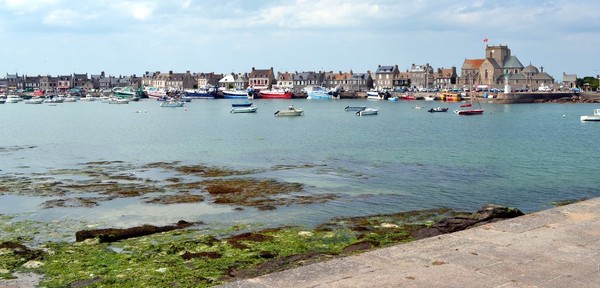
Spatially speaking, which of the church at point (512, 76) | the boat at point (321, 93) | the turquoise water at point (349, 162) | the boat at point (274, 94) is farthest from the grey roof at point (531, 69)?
the turquoise water at point (349, 162)

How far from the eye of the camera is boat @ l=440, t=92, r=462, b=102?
16425cm

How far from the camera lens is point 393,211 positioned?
69.4ft

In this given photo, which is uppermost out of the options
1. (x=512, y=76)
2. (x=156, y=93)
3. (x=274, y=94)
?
(x=512, y=76)

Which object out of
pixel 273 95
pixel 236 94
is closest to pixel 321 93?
pixel 273 95

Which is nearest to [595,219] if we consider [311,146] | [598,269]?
[598,269]

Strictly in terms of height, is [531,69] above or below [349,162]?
above

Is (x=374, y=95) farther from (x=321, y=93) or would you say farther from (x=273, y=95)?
(x=273, y=95)

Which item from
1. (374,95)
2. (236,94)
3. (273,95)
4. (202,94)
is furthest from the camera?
(202,94)

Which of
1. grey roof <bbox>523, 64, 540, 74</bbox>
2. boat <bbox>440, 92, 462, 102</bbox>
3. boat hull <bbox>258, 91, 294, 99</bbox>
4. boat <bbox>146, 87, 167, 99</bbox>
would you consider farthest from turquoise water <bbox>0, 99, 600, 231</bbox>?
grey roof <bbox>523, 64, 540, 74</bbox>

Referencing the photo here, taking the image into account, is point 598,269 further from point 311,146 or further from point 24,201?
point 311,146

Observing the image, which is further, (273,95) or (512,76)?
(512,76)

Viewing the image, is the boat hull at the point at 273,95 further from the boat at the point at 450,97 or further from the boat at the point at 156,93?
the boat at the point at 450,97

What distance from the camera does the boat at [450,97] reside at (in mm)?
164250

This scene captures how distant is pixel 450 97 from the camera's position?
166 m
